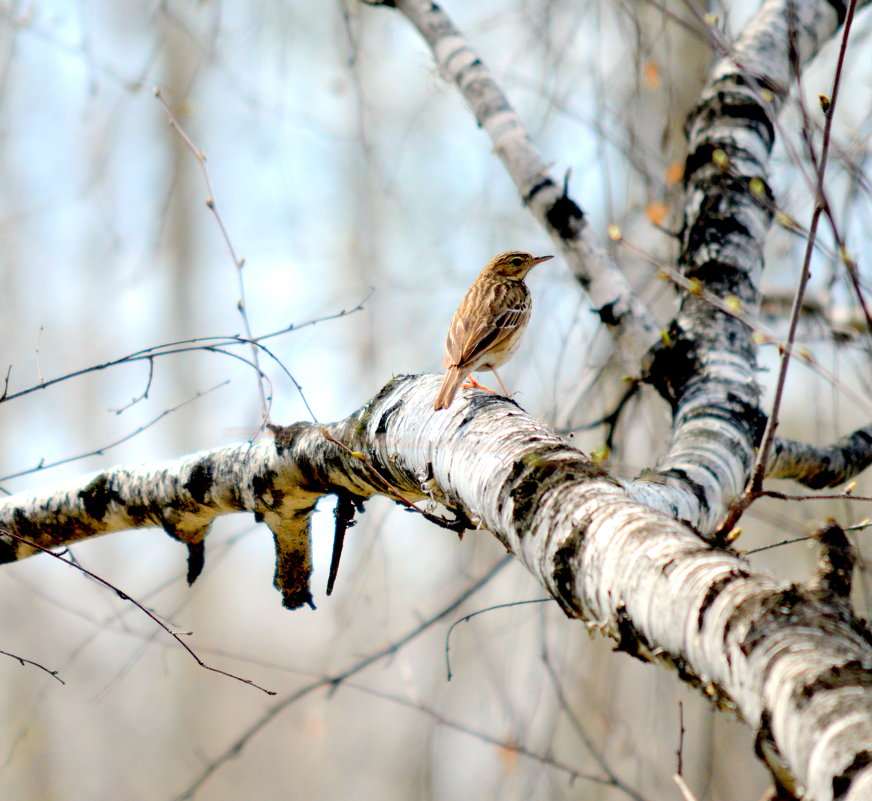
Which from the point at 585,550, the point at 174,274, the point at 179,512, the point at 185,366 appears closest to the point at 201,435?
the point at 185,366

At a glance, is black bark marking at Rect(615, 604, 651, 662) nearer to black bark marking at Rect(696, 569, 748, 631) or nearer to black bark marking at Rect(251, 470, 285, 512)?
black bark marking at Rect(696, 569, 748, 631)

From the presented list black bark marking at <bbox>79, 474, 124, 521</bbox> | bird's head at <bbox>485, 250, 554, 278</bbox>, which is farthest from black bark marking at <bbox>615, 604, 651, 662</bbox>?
bird's head at <bbox>485, 250, 554, 278</bbox>

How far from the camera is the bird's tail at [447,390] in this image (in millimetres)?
1860

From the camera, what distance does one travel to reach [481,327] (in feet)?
9.43

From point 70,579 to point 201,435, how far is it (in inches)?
81.0

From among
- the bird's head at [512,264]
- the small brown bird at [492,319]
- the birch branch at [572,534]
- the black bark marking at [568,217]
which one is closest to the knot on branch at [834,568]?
the birch branch at [572,534]

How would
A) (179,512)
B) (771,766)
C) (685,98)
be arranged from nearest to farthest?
(771,766) < (179,512) < (685,98)

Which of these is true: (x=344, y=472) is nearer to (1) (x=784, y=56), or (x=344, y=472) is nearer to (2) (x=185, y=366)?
(1) (x=784, y=56)

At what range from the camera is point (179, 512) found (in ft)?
7.41

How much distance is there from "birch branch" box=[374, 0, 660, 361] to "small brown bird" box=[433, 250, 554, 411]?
0.30 meters

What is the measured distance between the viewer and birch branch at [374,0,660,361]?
3033mm

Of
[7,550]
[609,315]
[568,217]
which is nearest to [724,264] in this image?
[609,315]

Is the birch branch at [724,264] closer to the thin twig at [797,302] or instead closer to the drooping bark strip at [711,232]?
the drooping bark strip at [711,232]

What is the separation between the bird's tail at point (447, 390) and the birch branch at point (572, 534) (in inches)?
0.9
